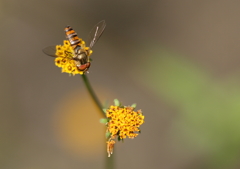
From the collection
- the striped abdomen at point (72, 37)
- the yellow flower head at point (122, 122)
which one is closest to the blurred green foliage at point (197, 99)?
the yellow flower head at point (122, 122)

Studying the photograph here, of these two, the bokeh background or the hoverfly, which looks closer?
the hoverfly

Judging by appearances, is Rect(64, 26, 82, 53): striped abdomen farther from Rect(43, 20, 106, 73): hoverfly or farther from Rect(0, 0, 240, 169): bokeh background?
Rect(0, 0, 240, 169): bokeh background

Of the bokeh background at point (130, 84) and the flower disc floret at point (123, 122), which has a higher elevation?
the bokeh background at point (130, 84)

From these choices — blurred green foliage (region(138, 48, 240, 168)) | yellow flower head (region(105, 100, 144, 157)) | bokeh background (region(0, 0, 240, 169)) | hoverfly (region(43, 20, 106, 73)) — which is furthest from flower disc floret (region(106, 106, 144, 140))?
blurred green foliage (region(138, 48, 240, 168))

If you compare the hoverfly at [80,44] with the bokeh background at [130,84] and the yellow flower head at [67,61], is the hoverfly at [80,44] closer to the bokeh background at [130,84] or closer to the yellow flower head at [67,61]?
the yellow flower head at [67,61]

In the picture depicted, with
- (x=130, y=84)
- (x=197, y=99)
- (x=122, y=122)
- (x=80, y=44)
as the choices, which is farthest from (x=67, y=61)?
(x=197, y=99)

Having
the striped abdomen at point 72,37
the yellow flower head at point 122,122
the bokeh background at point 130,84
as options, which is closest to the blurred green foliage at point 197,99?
the bokeh background at point 130,84

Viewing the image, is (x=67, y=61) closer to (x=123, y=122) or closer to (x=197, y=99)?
(x=123, y=122)

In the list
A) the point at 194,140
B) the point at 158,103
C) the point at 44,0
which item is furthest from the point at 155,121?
the point at 44,0

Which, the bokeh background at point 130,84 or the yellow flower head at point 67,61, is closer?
the yellow flower head at point 67,61

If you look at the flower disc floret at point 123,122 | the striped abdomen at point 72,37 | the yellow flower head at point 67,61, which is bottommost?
the flower disc floret at point 123,122
